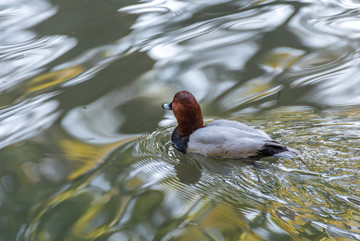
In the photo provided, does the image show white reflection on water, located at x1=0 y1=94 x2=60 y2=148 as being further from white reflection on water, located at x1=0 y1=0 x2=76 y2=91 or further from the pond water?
white reflection on water, located at x1=0 y1=0 x2=76 y2=91

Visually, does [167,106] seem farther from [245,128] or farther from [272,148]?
[272,148]

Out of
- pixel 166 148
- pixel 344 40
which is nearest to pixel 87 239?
pixel 166 148

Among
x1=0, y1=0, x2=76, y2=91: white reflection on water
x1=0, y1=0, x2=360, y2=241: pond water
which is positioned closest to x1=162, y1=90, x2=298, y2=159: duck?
x1=0, y1=0, x2=360, y2=241: pond water

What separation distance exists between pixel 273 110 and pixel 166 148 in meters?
1.25

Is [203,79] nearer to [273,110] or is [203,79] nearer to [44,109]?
[273,110]

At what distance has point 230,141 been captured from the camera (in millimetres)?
5008

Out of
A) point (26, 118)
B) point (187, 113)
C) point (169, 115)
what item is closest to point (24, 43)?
point (26, 118)

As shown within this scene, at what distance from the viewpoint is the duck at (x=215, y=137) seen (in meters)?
4.88

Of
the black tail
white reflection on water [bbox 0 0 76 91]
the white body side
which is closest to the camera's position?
the black tail

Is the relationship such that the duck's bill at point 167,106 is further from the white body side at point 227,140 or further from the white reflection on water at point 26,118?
the white reflection on water at point 26,118

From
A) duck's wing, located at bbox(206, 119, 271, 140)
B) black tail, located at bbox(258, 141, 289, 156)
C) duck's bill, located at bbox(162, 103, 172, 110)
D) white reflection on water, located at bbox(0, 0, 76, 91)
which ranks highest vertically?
white reflection on water, located at bbox(0, 0, 76, 91)

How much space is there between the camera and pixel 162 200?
14.4 ft

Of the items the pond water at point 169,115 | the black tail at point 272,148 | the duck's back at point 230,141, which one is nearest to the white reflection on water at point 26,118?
the pond water at point 169,115

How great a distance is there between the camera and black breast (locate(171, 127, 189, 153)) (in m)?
5.23
